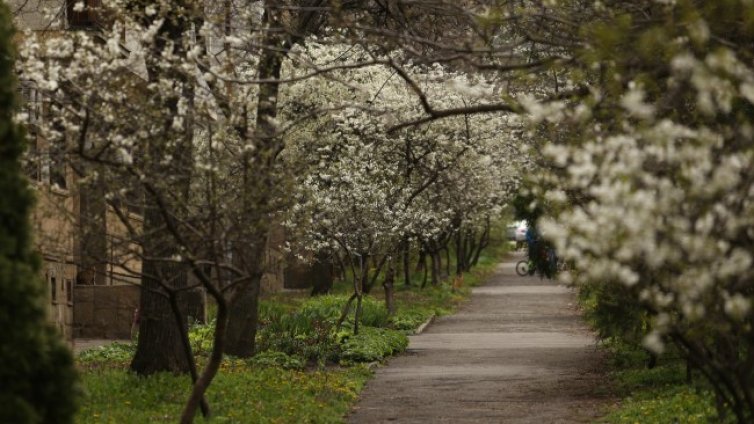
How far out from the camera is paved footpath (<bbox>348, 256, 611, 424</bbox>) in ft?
53.3

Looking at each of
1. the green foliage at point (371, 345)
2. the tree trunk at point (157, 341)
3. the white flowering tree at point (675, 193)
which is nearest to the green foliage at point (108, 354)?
the tree trunk at point (157, 341)

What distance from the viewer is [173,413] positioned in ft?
46.8

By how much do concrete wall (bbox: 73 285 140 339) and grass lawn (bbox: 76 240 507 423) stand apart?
2.59 meters

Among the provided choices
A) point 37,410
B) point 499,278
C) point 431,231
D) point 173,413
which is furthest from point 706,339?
point 499,278

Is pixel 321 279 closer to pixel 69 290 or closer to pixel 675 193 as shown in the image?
pixel 69 290

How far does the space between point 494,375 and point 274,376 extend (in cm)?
379

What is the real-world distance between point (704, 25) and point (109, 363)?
13689 millimetres

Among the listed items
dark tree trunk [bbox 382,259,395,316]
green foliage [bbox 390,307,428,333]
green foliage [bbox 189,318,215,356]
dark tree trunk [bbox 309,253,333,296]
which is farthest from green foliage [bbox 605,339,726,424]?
dark tree trunk [bbox 309,253,333,296]

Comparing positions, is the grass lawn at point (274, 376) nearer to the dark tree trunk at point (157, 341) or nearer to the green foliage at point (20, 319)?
the dark tree trunk at point (157, 341)

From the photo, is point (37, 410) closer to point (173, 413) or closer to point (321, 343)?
point (173, 413)

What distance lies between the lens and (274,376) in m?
18.4

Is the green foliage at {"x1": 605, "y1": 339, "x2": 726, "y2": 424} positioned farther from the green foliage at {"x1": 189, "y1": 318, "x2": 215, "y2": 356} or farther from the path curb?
the path curb

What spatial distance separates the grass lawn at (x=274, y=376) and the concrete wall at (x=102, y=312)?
8.51 feet

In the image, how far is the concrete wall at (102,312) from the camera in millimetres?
26875
